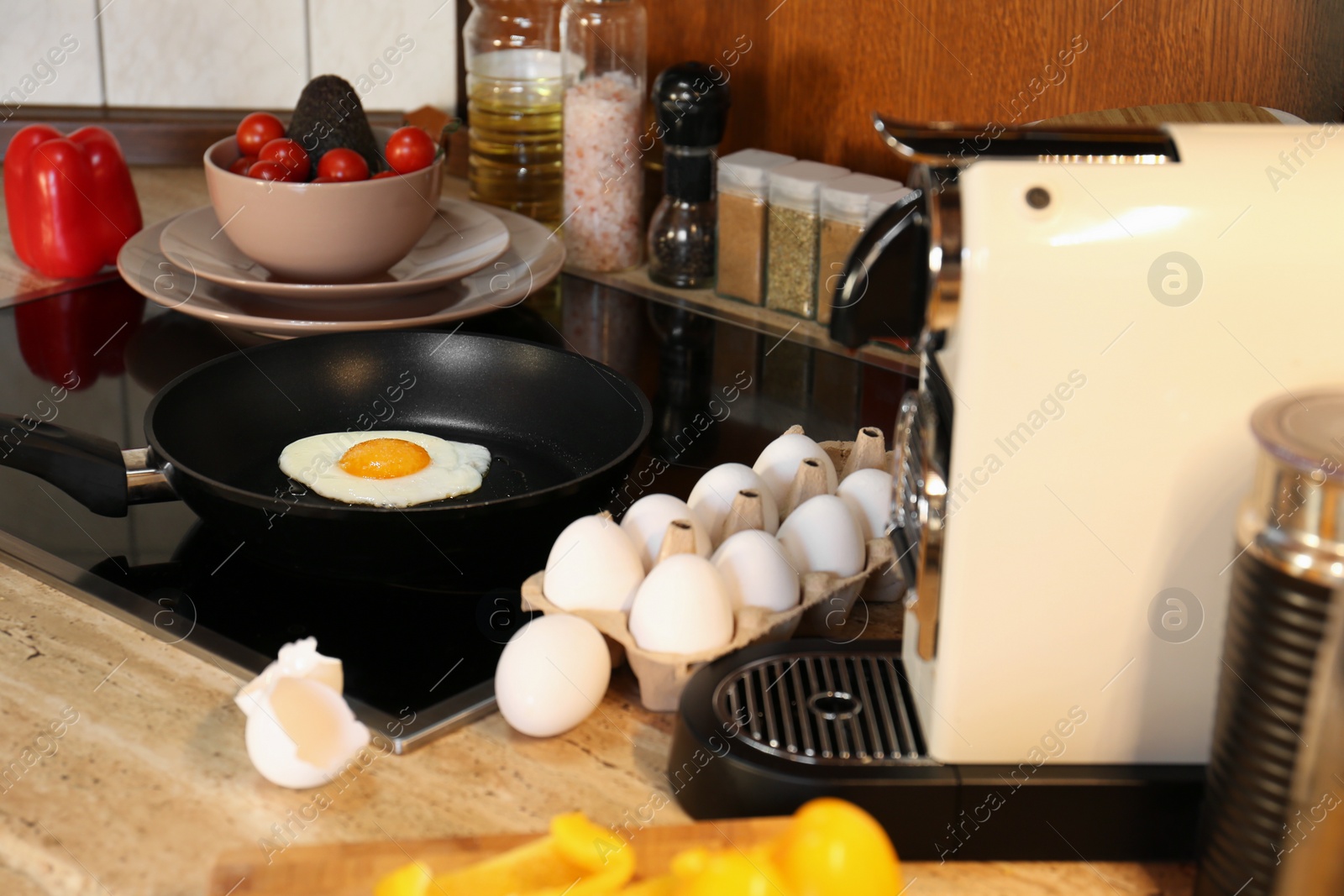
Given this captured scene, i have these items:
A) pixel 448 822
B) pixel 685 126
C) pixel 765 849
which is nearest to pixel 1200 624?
pixel 765 849

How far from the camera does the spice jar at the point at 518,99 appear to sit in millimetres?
1477

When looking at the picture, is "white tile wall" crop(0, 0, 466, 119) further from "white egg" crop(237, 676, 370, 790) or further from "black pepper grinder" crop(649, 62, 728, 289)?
"white egg" crop(237, 676, 370, 790)

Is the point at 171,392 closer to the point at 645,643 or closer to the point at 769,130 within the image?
the point at 645,643

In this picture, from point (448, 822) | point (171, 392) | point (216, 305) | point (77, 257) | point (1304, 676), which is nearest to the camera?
point (1304, 676)

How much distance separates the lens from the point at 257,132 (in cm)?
120

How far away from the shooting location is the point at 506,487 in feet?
3.07

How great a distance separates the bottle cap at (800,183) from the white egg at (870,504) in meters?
0.51

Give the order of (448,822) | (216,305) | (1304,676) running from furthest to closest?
(216,305)
(448,822)
(1304,676)

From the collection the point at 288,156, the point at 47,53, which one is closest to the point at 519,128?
the point at 288,156

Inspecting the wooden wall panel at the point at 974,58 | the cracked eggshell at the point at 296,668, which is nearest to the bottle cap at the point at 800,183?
the wooden wall panel at the point at 974,58

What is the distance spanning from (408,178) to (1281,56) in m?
0.76

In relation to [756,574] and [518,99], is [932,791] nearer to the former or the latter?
[756,574]

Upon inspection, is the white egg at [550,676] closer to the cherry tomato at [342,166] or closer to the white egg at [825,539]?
the white egg at [825,539]

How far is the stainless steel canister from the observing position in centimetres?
44
